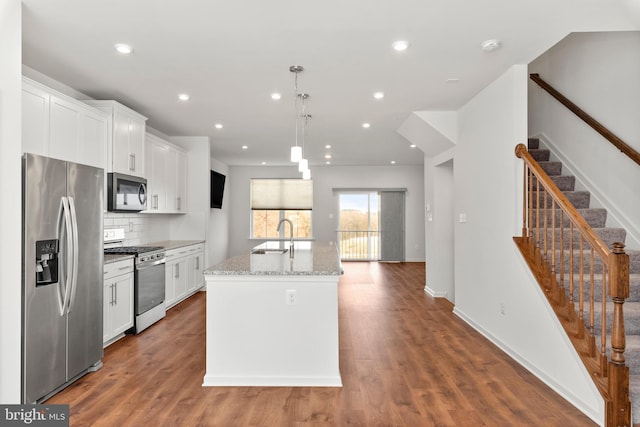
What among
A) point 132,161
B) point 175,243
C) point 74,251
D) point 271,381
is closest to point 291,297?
point 271,381

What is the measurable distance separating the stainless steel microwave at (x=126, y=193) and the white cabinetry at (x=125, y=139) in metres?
0.09

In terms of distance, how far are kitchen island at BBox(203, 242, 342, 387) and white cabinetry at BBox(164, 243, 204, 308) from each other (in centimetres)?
241

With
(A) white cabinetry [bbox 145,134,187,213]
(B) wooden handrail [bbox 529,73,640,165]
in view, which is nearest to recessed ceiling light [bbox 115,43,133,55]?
(A) white cabinetry [bbox 145,134,187,213]

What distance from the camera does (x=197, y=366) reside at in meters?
3.28

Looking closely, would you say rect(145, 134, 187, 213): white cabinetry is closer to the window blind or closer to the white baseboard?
the white baseboard

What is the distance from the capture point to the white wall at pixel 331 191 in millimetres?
9852

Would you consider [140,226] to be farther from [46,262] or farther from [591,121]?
[591,121]

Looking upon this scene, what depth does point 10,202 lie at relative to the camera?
2.31 metres

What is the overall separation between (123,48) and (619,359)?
4.07m

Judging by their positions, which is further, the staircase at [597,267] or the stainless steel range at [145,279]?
the stainless steel range at [145,279]

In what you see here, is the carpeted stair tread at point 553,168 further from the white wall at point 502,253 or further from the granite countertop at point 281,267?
the granite countertop at point 281,267

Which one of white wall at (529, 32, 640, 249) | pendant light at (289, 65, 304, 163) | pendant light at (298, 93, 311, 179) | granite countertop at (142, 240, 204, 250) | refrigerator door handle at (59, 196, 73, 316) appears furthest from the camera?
granite countertop at (142, 240, 204, 250)

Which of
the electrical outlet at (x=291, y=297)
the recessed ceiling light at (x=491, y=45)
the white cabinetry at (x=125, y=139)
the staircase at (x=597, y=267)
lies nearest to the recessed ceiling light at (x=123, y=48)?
the white cabinetry at (x=125, y=139)

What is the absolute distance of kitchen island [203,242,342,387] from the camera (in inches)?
114
